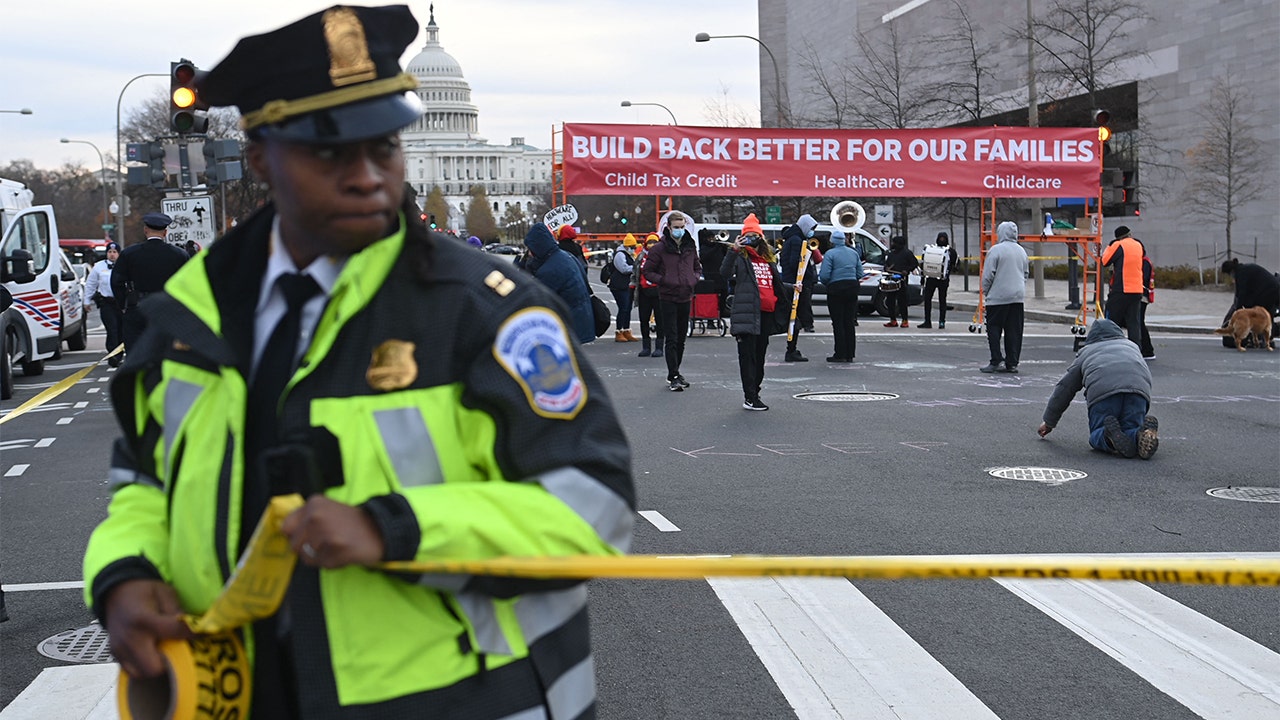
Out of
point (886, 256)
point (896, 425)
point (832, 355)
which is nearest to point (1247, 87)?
point (886, 256)

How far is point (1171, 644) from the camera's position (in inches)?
221

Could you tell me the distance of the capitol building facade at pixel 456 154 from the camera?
538 feet

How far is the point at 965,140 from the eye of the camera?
1014 inches

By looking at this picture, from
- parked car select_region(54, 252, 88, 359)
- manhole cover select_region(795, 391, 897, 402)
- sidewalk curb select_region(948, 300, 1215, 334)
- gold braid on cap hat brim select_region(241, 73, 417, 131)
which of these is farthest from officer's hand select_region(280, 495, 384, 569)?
sidewalk curb select_region(948, 300, 1215, 334)

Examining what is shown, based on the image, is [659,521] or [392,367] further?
[659,521]

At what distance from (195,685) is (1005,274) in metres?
16.1

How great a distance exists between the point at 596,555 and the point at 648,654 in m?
3.53

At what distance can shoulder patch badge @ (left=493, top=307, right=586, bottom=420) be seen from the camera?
204 cm

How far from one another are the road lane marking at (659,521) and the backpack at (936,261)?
707 inches

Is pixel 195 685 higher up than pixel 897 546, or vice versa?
pixel 195 685

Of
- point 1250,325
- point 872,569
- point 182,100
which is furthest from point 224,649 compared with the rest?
point 1250,325

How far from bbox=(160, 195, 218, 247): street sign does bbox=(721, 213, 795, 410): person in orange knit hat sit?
353 inches

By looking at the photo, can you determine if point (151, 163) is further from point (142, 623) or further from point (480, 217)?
point (480, 217)

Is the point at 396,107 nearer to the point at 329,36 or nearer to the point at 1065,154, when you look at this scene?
the point at 329,36
